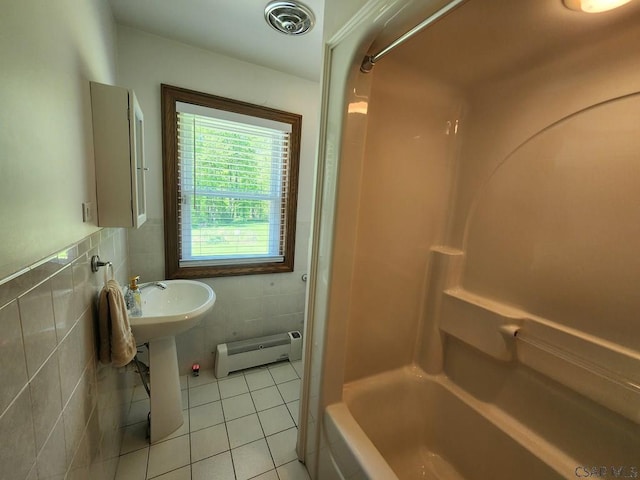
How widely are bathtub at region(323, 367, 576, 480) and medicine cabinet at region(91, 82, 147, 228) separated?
131cm

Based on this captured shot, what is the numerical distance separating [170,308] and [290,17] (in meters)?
1.89

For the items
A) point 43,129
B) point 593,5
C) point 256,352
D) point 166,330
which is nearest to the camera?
point 43,129

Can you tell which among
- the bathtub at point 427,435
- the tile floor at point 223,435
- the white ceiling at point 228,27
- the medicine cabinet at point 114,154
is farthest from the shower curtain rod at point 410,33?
the tile floor at point 223,435

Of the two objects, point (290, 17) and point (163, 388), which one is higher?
point (290, 17)

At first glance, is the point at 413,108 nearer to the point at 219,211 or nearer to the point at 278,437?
the point at 219,211

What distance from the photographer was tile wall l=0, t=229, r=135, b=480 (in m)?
0.52

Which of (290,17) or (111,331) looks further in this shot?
(290,17)

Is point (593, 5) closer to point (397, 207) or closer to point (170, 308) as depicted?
point (397, 207)

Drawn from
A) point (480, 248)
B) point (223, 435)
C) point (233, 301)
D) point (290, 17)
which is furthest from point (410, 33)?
point (223, 435)

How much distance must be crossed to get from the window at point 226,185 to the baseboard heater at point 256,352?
60 centimetres

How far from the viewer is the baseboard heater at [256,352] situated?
6.63ft

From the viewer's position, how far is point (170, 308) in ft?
5.53

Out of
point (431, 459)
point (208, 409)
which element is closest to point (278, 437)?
point (208, 409)

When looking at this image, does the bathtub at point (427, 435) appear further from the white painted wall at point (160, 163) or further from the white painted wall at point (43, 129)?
the white painted wall at point (43, 129)
